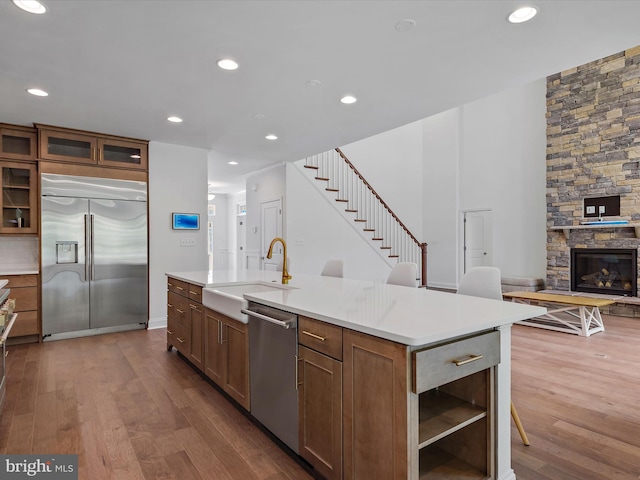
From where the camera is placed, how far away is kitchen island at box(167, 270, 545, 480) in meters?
1.34

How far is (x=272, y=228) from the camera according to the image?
6.83 m

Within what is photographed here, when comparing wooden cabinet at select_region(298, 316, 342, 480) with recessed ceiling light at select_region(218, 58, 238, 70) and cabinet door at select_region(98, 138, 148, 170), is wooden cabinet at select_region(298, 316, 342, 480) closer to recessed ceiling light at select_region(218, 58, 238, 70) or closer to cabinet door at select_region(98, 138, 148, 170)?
recessed ceiling light at select_region(218, 58, 238, 70)

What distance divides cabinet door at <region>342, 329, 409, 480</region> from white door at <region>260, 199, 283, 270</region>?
5021 millimetres

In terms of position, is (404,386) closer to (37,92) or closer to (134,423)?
(134,423)

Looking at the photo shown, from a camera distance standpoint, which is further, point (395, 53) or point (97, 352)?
point (97, 352)

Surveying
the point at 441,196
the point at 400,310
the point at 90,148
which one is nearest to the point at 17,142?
the point at 90,148

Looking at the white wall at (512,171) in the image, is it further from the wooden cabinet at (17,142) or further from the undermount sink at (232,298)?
the wooden cabinet at (17,142)

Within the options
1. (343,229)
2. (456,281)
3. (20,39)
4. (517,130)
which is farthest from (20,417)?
(517,130)

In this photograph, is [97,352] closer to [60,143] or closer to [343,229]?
[60,143]

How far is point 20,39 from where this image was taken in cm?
249

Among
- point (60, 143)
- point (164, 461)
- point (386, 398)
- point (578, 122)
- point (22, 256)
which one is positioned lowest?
point (164, 461)

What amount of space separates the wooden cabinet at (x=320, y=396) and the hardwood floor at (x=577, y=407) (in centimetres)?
98

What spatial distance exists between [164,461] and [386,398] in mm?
1381

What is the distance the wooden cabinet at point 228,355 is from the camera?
2400 mm
